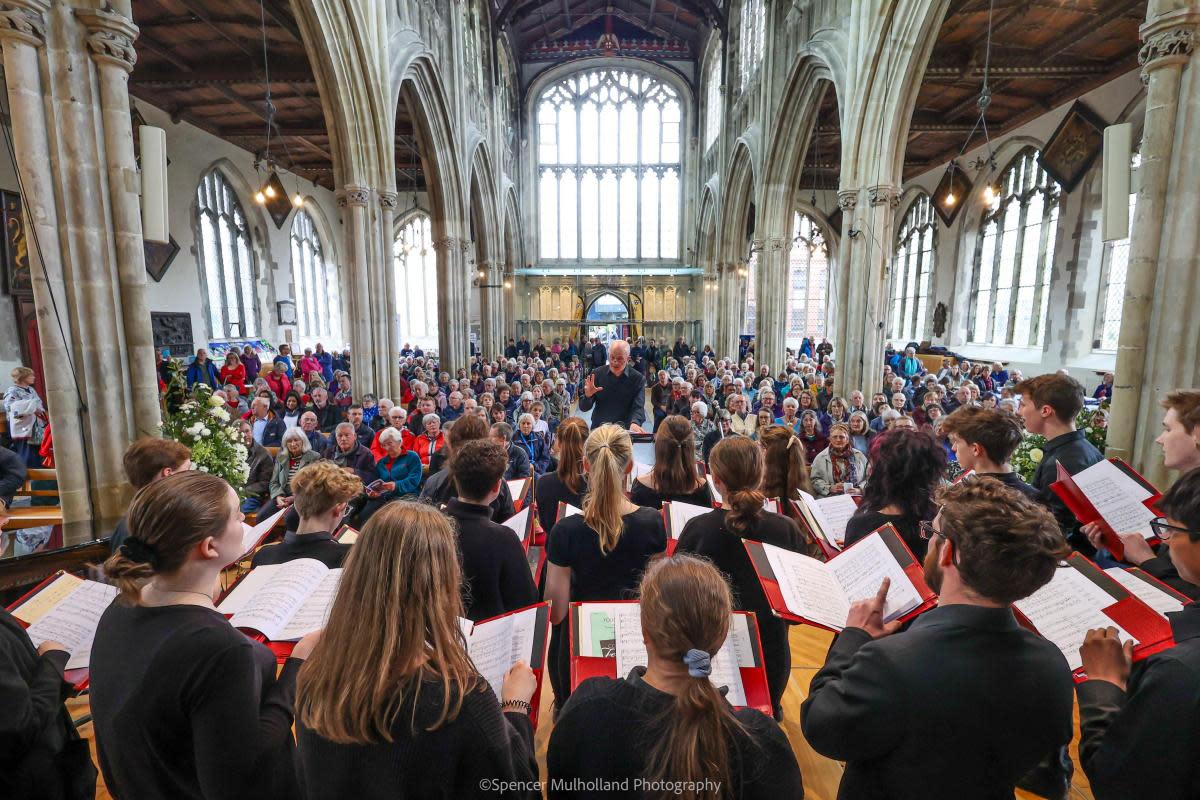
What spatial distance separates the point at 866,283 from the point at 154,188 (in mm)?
7987

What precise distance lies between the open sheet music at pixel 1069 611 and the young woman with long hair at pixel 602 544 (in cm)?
115

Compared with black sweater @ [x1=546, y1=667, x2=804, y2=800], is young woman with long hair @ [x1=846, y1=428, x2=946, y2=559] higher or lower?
higher

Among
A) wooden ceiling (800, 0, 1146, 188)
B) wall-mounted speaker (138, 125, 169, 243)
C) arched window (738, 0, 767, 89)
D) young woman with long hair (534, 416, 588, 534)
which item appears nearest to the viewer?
young woman with long hair (534, 416, 588, 534)

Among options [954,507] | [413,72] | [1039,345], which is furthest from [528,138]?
[954,507]

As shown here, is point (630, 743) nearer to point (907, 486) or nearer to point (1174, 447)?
point (907, 486)

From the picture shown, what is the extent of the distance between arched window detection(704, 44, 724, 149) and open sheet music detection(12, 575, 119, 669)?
64.1 feet

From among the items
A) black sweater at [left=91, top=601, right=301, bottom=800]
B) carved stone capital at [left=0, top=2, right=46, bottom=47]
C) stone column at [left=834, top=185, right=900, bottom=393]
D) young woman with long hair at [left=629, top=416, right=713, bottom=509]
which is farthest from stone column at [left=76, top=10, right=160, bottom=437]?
stone column at [left=834, top=185, right=900, bottom=393]

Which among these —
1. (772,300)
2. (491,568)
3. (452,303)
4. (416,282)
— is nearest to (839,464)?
(491,568)

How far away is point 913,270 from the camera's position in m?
18.5

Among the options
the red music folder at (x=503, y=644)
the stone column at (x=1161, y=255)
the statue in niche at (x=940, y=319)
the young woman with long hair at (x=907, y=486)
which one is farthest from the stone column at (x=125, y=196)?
the statue in niche at (x=940, y=319)

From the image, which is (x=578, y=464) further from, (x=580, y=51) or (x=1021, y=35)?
(x=580, y=51)

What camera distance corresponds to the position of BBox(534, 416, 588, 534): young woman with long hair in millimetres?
3119

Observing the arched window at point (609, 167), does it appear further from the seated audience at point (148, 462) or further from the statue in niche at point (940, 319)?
the seated audience at point (148, 462)

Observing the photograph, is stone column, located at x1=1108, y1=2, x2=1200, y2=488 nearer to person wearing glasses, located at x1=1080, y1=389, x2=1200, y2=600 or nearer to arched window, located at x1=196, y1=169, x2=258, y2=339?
person wearing glasses, located at x1=1080, y1=389, x2=1200, y2=600
